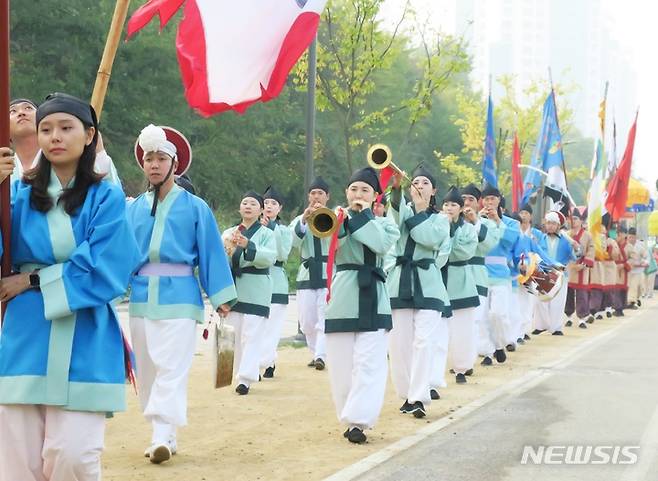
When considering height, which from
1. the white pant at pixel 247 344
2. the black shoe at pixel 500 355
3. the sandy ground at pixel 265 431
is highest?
the white pant at pixel 247 344

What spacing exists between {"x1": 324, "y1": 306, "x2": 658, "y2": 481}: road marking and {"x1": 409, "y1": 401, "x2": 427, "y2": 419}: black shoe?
0.17 metres

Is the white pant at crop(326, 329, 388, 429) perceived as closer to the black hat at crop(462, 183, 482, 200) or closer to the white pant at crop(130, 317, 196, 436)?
the white pant at crop(130, 317, 196, 436)

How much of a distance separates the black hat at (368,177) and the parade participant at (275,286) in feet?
11.6

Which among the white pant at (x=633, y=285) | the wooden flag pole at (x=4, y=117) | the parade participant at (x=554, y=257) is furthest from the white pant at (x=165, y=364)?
the white pant at (x=633, y=285)

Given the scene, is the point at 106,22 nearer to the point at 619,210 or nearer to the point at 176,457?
the point at 619,210

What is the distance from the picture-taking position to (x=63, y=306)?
175 inches

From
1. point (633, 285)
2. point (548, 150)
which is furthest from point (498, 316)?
point (633, 285)

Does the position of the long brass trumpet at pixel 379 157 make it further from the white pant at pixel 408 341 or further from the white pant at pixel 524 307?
the white pant at pixel 524 307

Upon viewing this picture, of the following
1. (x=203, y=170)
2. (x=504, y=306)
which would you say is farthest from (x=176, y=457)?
(x=203, y=170)

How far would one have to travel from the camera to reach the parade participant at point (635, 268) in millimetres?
29812

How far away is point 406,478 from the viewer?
7.04 meters

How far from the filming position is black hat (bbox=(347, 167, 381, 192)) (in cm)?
874

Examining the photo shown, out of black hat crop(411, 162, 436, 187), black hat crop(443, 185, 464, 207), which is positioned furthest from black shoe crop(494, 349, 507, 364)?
black hat crop(411, 162, 436, 187)

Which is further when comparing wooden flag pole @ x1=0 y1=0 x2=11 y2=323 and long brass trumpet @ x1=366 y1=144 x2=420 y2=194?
long brass trumpet @ x1=366 y1=144 x2=420 y2=194
